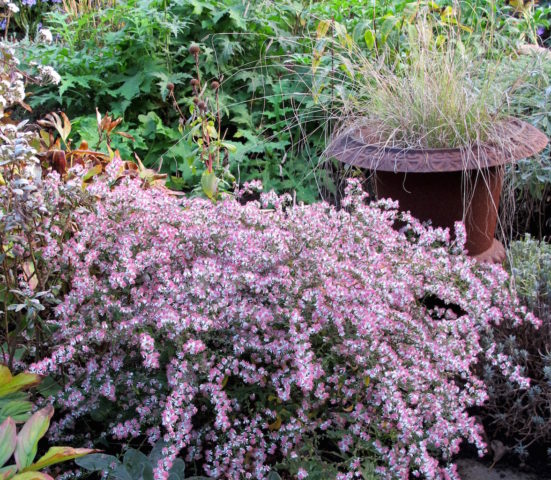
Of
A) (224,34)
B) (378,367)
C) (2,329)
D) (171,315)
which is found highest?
(224,34)

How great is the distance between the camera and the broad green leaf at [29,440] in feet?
5.00

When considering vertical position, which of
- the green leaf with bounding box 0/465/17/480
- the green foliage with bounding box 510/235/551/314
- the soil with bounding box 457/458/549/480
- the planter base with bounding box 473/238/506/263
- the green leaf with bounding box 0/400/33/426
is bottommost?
the soil with bounding box 457/458/549/480

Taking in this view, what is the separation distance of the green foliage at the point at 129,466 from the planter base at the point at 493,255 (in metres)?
1.73

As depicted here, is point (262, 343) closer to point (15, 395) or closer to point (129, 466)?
point (129, 466)

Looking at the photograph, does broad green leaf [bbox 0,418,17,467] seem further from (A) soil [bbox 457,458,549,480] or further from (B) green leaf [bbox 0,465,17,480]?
(A) soil [bbox 457,458,549,480]

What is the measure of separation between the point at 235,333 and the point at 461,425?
72 cm

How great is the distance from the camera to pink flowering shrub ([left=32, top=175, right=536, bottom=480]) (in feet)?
6.05

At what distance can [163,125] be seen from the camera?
4176 mm

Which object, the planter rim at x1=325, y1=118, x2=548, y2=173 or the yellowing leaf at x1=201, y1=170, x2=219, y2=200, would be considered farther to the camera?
the yellowing leaf at x1=201, y1=170, x2=219, y2=200

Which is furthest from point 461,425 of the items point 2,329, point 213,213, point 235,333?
point 2,329

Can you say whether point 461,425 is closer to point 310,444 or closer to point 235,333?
point 310,444

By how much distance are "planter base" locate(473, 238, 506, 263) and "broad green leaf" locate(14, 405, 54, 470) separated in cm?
204

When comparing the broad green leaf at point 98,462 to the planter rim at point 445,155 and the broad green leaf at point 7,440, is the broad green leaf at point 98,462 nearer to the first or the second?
the broad green leaf at point 7,440

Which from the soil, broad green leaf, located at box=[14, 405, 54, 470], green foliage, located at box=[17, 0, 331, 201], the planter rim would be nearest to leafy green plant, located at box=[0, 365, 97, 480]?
broad green leaf, located at box=[14, 405, 54, 470]
